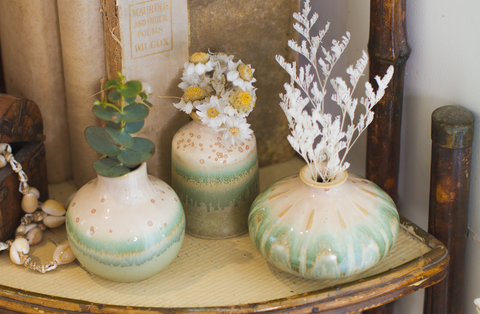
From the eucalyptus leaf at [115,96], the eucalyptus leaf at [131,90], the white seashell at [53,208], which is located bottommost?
the white seashell at [53,208]

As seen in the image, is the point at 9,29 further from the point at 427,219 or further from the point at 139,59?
the point at 427,219

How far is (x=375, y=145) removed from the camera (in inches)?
35.6

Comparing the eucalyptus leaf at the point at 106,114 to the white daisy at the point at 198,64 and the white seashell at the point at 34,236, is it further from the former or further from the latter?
the white seashell at the point at 34,236

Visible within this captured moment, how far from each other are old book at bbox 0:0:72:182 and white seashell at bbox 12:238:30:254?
234mm

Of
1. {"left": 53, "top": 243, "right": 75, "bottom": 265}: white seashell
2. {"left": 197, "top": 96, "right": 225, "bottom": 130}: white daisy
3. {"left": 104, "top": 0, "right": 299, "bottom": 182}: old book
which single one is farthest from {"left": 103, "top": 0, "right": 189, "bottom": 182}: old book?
{"left": 53, "top": 243, "right": 75, "bottom": 265}: white seashell

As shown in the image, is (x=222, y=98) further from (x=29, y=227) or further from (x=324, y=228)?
(x=29, y=227)

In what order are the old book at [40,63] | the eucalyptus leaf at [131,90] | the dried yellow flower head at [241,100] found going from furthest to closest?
the old book at [40,63] → the dried yellow flower head at [241,100] → the eucalyptus leaf at [131,90]

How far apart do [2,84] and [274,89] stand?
528mm

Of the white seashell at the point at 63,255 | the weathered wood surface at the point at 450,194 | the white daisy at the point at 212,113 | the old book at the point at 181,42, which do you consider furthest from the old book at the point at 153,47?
the weathered wood surface at the point at 450,194

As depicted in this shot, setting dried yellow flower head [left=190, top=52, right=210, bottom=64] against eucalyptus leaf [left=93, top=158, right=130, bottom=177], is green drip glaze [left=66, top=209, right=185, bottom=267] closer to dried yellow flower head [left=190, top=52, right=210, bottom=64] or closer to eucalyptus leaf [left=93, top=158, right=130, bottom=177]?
eucalyptus leaf [left=93, top=158, right=130, bottom=177]

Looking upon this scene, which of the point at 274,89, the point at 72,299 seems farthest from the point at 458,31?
the point at 72,299

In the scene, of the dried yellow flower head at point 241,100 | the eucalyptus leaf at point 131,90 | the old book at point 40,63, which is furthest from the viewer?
the old book at point 40,63

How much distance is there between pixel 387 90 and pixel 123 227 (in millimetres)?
459

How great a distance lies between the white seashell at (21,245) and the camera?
2.60ft
